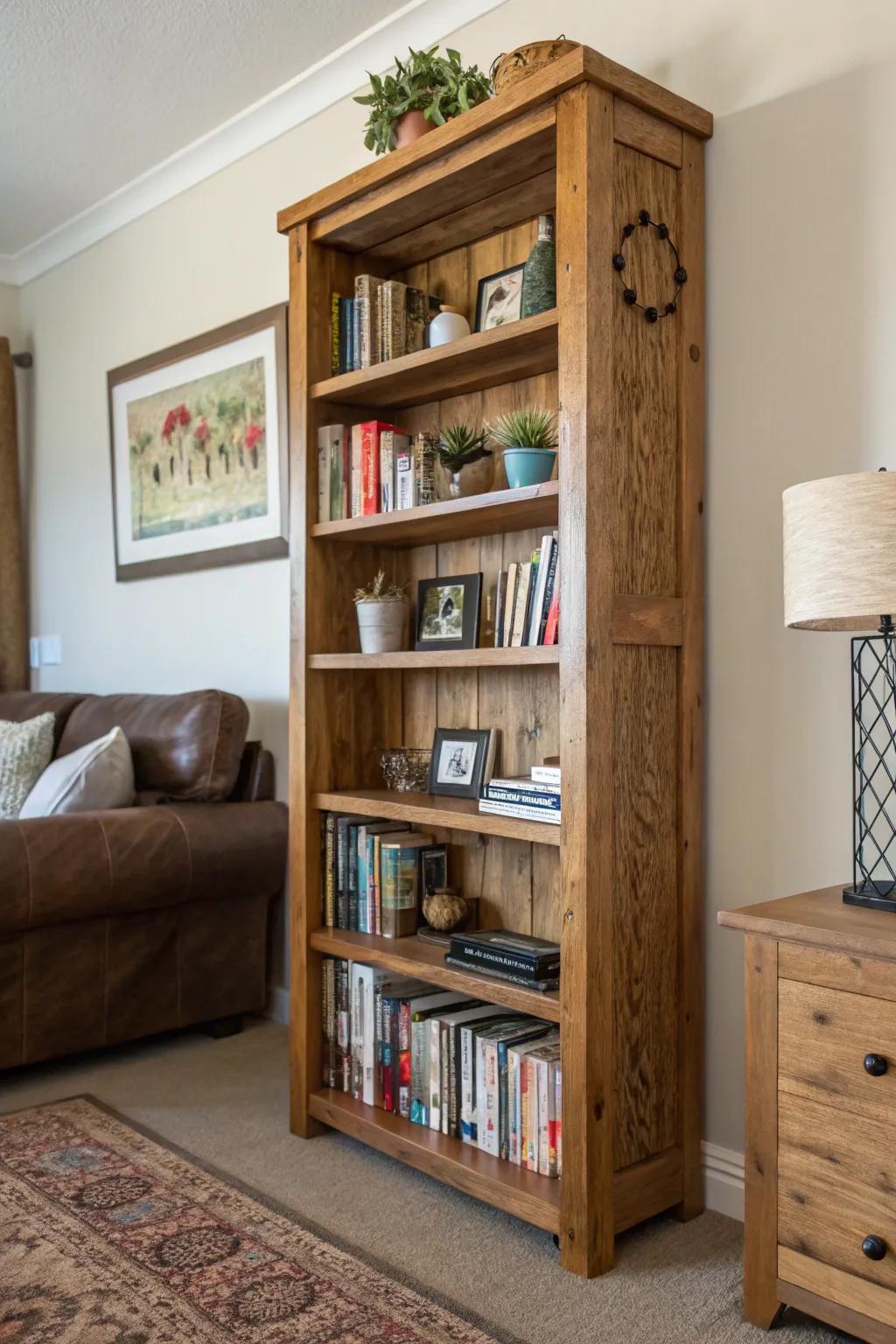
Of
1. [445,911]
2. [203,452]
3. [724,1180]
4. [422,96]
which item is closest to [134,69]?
[203,452]

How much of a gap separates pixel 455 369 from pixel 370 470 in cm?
29

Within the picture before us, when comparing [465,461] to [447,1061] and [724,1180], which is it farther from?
[724,1180]

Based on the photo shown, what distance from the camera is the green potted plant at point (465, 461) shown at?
7.43 ft

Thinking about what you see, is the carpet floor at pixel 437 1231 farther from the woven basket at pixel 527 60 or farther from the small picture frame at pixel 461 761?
the woven basket at pixel 527 60

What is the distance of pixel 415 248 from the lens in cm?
255

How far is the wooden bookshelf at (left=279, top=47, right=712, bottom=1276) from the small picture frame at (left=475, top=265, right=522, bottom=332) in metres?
0.06

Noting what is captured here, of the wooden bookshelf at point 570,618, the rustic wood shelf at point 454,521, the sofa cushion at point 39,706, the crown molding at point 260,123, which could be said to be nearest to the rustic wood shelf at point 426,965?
the wooden bookshelf at point 570,618

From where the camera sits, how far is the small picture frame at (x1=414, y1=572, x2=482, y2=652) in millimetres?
2408

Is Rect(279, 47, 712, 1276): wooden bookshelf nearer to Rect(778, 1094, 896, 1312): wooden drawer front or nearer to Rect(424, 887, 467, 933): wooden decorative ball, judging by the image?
Rect(424, 887, 467, 933): wooden decorative ball

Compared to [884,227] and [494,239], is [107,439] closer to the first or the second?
[494,239]

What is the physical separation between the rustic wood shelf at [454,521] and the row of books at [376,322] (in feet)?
1.19

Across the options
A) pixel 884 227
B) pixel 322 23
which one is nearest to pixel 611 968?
pixel 884 227

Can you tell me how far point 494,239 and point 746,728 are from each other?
1198mm

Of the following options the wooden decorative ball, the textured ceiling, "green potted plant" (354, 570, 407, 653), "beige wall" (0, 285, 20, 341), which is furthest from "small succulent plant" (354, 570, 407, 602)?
"beige wall" (0, 285, 20, 341)
